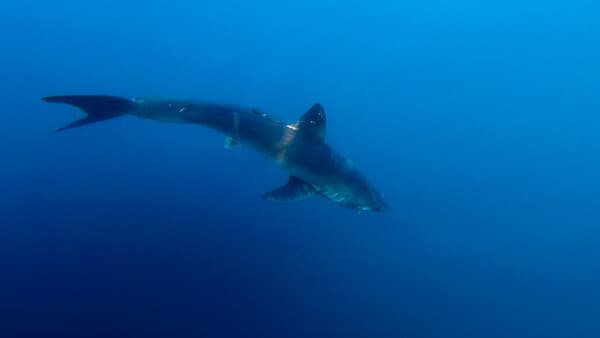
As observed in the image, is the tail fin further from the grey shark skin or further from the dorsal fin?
the dorsal fin

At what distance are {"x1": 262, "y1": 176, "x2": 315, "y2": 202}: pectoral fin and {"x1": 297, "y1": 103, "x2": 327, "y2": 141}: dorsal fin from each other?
0.72 meters

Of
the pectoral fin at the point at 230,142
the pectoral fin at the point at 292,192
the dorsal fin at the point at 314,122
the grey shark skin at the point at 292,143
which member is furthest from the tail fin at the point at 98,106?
the dorsal fin at the point at 314,122

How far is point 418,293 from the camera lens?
16578mm

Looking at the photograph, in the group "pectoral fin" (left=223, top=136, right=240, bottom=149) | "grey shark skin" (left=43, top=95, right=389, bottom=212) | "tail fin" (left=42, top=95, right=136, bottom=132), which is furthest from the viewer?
"pectoral fin" (left=223, top=136, right=240, bottom=149)

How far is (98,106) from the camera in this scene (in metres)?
5.77

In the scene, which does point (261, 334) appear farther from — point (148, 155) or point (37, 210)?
point (148, 155)

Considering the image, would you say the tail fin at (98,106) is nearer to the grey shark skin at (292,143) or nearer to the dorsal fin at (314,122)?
the grey shark skin at (292,143)

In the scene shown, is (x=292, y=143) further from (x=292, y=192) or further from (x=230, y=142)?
(x=230, y=142)

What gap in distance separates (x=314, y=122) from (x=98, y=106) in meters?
2.85

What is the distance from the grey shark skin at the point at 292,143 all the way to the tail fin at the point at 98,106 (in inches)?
12.1

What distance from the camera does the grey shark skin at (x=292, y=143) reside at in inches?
247

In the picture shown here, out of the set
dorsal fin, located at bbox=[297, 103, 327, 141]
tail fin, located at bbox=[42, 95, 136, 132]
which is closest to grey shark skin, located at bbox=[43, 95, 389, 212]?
dorsal fin, located at bbox=[297, 103, 327, 141]

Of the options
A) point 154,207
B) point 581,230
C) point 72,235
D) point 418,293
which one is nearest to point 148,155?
point 154,207

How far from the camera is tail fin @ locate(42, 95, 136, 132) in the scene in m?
5.61
